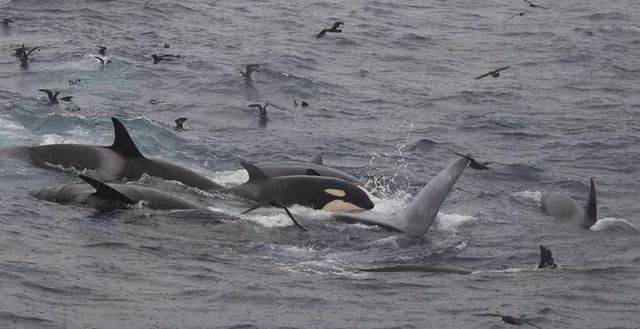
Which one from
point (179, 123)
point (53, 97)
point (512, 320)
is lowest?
point (179, 123)

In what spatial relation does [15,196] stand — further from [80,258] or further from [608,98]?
[608,98]

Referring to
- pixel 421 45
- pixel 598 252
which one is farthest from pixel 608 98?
pixel 598 252

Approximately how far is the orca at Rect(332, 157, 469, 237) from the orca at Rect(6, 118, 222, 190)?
3.55 metres

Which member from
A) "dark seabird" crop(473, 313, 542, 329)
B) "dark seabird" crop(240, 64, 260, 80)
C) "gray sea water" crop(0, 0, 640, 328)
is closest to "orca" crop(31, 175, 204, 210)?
"gray sea water" crop(0, 0, 640, 328)

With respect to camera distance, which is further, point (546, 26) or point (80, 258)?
point (546, 26)

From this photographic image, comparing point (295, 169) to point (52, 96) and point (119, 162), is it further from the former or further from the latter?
point (52, 96)

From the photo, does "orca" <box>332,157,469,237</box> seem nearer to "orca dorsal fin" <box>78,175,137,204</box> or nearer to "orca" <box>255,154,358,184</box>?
"orca" <box>255,154,358,184</box>

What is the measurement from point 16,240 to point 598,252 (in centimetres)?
975

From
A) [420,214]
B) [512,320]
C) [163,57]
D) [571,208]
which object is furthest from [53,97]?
[512,320]

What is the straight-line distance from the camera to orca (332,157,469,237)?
20.5 metres

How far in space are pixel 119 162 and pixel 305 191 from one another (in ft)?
12.4

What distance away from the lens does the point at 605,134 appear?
31.9 m

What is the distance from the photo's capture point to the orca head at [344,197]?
71.4ft

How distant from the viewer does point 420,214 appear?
2067cm
